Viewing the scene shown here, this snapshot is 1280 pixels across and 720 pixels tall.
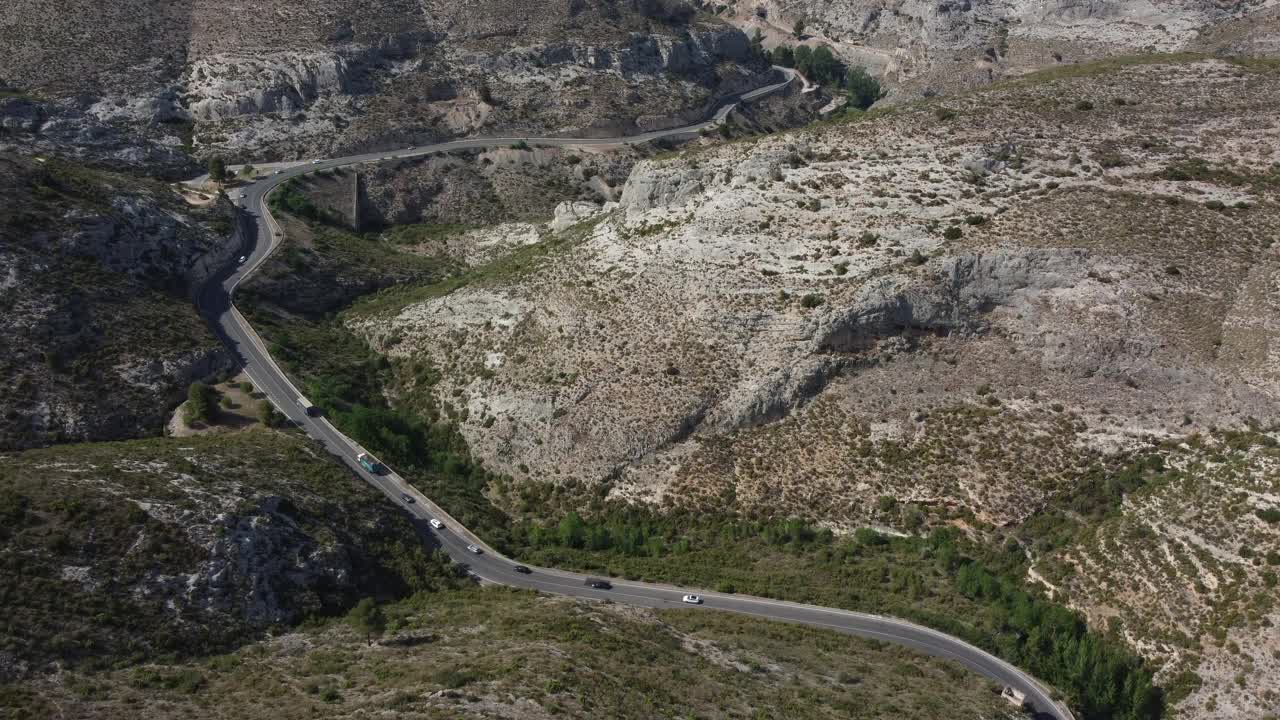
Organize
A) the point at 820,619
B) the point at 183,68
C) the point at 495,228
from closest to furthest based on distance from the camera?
the point at 820,619
the point at 495,228
the point at 183,68

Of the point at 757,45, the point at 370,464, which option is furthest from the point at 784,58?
the point at 370,464

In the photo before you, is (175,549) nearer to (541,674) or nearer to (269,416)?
(269,416)

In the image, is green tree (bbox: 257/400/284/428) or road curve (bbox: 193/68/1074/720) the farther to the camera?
green tree (bbox: 257/400/284/428)

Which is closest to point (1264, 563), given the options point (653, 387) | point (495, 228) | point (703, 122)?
point (653, 387)

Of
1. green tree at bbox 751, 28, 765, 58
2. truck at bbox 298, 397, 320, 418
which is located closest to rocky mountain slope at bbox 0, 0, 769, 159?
green tree at bbox 751, 28, 765, 58

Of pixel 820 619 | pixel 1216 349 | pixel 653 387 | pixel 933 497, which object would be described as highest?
pixel 1216 349

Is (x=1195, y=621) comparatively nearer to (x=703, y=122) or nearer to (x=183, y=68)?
(x=703, y=122)

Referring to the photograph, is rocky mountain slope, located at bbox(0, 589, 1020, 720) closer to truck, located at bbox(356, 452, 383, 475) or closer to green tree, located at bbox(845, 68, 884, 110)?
truck, located at bbox(356, 452, 383, 475)

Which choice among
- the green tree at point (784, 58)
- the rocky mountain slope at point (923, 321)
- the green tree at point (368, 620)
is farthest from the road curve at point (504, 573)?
the green tree at point (784, 58)
